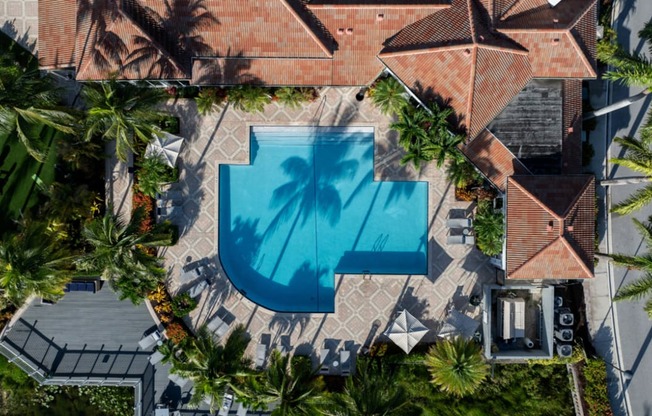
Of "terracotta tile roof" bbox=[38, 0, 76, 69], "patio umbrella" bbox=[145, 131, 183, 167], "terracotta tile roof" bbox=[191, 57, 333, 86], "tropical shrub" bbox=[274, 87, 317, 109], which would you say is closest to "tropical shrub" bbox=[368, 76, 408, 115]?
"terracotta tile roof" bbox=[191, 57, 333, 86]

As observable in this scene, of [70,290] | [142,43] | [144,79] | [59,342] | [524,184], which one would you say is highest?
[142,43]

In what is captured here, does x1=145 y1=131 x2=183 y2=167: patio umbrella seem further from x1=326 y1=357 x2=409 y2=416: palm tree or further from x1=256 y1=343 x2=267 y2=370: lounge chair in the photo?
x1=326 y1=357 x2=409 y2=416: palm tree

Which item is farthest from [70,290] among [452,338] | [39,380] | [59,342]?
[452,338]

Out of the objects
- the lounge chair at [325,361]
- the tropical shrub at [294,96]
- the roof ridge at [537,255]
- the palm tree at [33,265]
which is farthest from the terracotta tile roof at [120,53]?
the roof ridge at [537,255]

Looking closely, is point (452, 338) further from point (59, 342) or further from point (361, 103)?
point (59, 342)

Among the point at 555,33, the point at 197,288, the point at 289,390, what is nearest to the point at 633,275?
the point at 555,33

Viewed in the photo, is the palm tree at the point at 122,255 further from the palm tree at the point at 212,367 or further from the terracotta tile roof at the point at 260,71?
the terracotta tile roof at the point at 260,71
